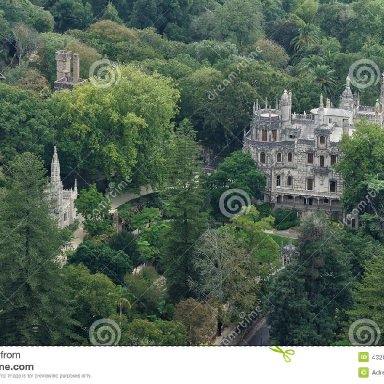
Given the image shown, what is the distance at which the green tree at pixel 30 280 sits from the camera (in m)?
95.3

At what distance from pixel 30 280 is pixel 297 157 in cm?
3530

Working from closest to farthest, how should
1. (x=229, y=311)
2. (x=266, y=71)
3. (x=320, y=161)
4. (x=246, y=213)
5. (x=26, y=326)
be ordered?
(x=26, y=326), (x=229, y=311), (x=246, y=213), (x=320, y=161), (x=266, y=71)

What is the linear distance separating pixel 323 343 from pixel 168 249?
1296 centimetres

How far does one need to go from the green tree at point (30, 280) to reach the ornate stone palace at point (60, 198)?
14678 mm

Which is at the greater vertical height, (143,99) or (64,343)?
(143,99)

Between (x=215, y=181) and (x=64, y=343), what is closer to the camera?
(x=64, y=343)

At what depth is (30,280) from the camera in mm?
95500

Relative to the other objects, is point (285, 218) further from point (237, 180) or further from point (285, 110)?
point (285, 110)

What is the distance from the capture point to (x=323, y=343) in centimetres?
9750

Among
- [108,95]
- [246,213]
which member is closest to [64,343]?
[246,213]

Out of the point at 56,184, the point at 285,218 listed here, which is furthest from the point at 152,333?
the point at 285,218

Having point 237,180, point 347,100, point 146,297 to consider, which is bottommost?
point 146,297

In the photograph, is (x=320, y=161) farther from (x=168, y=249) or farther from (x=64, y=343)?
(x=64, y=343)
